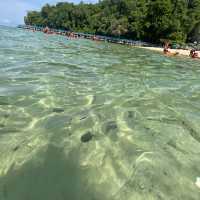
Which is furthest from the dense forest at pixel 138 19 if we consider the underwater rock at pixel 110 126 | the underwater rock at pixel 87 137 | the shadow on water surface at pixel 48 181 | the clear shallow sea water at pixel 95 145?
the shadow on water surface at pixel 48 181

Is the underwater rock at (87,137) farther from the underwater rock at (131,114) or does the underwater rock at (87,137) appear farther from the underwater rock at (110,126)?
the underwater rock at (131,114)

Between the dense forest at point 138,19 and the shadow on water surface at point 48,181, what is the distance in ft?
205

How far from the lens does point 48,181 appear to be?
177 inches

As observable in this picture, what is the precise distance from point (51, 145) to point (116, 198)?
1.75 m

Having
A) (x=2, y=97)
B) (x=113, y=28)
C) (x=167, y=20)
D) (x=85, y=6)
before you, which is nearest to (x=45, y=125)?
(x=2, y=97)

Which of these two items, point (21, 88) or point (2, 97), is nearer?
point (2, 97)

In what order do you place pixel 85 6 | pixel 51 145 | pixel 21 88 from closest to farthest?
pixel 51 145 → pixel 21 88 → pixel 85 6

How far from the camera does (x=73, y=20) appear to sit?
119000mm

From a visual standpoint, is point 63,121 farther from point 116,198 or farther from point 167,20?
point 167,20

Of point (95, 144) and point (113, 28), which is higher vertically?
point (95, 144)

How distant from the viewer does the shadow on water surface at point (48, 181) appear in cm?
422

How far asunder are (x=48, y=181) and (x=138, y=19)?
242 ft

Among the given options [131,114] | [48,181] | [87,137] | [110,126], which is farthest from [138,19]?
[48,181]

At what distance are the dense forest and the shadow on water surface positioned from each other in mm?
62575
